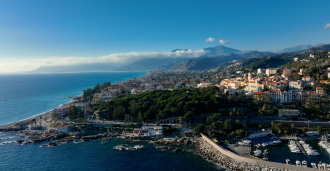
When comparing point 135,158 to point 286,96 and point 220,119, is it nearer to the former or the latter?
point 220,119

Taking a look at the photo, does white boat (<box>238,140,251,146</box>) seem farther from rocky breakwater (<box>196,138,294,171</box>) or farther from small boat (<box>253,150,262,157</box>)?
rocky breakwater (<box>196,138,294,171</box>)

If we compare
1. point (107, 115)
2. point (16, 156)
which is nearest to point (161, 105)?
point (107, 115)

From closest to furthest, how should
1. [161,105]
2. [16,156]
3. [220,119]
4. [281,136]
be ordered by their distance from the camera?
[16,156], [281,136], [220,119], [161,105]

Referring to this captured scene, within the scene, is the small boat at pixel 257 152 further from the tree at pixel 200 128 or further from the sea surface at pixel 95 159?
the tree at pixel 200 128

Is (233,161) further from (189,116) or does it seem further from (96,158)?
(96,158)

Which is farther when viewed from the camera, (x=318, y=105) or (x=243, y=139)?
(x=318, y=105)

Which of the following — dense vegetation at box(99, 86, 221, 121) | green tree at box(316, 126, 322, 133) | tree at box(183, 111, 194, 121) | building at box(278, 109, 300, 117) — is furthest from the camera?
dense vegetation at box(99, 86, 221, 121)

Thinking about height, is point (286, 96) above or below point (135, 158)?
above

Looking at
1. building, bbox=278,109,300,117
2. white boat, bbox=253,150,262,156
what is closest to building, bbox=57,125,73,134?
white boat, bbox=253,150,262,156

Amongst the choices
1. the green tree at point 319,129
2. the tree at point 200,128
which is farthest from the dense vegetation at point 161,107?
the green tree at point 319,129
